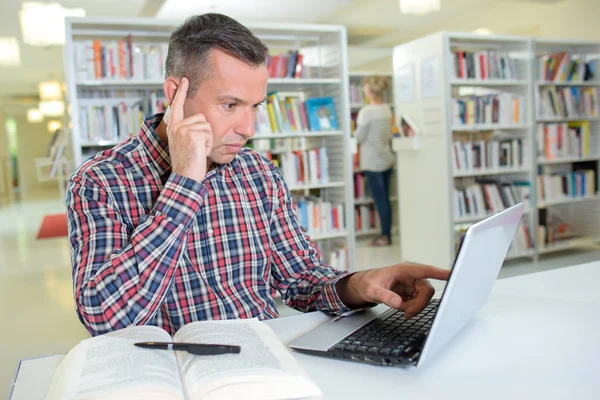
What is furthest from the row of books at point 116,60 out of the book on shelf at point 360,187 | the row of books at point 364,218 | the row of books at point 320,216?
the row of books at point 364,218

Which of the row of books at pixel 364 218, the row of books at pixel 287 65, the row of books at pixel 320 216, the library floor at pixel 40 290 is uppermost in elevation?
the row of books at pixel 287 65

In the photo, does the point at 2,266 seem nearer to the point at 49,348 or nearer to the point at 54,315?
the point at 54,315

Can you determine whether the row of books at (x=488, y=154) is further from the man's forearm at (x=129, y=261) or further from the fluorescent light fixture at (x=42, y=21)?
the fluorescent light fixture at (x=42, y=21)

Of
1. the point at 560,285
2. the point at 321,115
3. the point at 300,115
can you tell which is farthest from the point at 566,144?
the point at 560,285

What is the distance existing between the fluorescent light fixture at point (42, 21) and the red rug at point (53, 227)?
2.84 meters

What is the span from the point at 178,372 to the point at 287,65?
10.8 feet

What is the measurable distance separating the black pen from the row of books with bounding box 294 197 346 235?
10.2 feet

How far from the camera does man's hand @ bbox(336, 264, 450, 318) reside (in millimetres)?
982

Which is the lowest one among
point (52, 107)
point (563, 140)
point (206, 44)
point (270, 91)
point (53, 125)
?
point (563, 140)

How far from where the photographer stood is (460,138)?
4.71 m

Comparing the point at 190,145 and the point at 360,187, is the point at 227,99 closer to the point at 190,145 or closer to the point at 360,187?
the point at 190,145

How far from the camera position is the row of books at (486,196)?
4.52 metres

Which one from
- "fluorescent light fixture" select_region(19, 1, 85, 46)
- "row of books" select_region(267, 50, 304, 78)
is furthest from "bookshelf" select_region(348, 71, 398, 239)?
"fluorescent light fixture" select_region(19, 1, 85, 46)

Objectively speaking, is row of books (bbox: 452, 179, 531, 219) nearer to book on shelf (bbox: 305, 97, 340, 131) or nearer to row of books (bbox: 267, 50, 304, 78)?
book on shelf (bbox: 305, 97, 340, 131)
